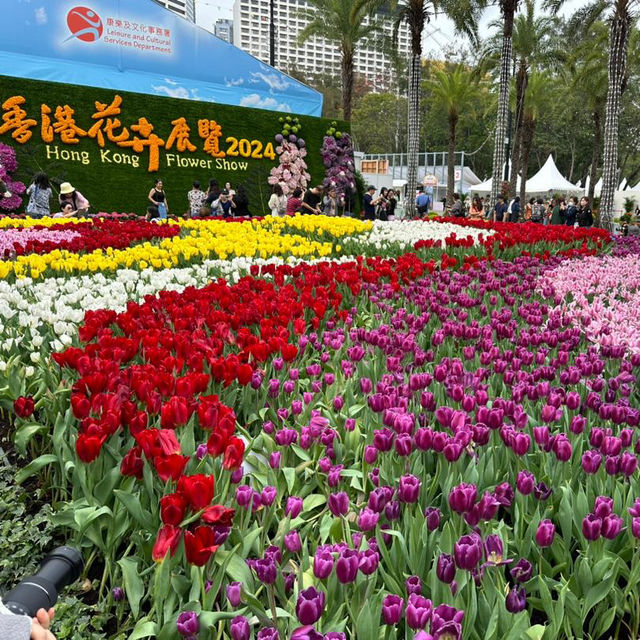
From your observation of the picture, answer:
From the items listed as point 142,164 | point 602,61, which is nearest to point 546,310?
point 142,164

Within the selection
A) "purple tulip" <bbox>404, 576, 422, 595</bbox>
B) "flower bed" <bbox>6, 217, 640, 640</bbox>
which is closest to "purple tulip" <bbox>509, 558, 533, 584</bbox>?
"flower bed" <bbox>6, 217, 640, 640</bbox>

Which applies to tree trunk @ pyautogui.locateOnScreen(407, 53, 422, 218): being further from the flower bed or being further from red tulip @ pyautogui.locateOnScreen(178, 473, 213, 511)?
red tulip @ pyautogui.locateOnScreen(178, 473, 213, 511)

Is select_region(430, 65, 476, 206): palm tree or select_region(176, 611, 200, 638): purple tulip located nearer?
select_region(176, 611, 200, 638): purple tulip

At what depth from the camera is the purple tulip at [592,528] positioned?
5.21 ft

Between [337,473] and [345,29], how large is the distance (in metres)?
30.0

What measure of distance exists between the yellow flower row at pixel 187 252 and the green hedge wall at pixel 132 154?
6.35 meters

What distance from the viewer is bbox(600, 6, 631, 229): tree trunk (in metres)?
17.4

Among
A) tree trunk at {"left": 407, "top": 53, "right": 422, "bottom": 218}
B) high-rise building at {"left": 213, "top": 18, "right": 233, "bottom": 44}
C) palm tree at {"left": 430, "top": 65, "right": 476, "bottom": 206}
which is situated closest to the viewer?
tree trunk at {"left": 407, "top": 53, "right": 422, "bottom": 218}

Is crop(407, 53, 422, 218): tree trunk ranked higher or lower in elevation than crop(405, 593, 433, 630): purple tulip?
higher

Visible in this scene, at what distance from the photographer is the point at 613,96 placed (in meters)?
17.5

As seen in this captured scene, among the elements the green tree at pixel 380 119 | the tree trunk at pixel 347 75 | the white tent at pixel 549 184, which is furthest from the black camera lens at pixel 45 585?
the green tree at pixel 380 119

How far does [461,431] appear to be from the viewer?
1.99m

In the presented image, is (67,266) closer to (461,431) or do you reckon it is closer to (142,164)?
(461,431)

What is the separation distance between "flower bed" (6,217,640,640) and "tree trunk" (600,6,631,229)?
15.6 metres
